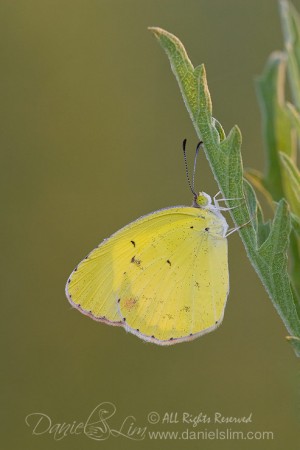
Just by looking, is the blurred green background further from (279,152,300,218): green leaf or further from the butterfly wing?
(279,152,300,218): green leaf

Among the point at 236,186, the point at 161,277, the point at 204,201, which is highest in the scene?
the point at 236,186

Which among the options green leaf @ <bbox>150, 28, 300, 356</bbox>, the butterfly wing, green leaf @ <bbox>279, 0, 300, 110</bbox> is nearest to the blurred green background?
the butterfly wing

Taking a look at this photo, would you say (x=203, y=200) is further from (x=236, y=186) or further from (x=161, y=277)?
Result: (x=236, y=186)
